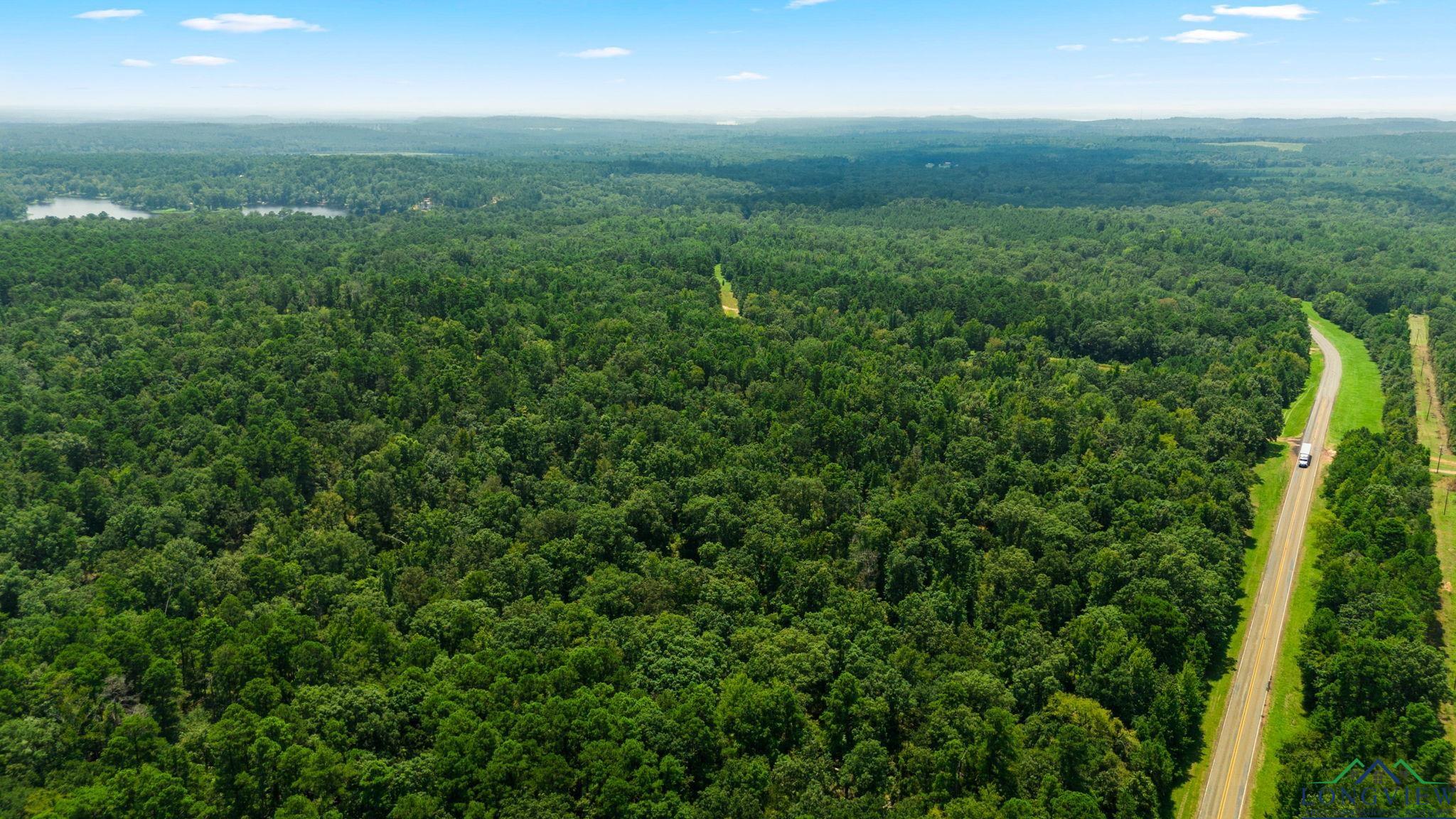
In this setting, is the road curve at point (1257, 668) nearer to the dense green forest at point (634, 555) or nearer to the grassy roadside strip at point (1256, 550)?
the grassy roadside strip at point (1256, 550)

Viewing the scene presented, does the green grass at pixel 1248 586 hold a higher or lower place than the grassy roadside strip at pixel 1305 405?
lower

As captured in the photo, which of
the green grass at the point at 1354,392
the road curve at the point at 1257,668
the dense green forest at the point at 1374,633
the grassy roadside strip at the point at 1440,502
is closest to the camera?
the dense green forest at the point at 1374,633

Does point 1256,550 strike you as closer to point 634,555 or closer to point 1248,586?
point 1248,586

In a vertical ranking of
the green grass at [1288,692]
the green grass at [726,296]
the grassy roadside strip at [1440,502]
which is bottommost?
the green grass at [1288,692]

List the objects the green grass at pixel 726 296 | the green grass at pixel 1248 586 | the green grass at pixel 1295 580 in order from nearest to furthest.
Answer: the green grass at pixel 1248 586 < the green grass at pixel 1295 580 < the green grass at pixel 726 296

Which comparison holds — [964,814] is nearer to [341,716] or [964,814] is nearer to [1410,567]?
[341,716]

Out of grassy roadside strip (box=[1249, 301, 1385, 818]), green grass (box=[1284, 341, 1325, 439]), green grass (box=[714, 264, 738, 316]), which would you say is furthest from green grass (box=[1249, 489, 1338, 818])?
green grass (box=[714, 264, 738, 316])

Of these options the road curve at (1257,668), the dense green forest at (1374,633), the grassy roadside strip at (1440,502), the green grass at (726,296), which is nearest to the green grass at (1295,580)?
the road curve at (1257,668)

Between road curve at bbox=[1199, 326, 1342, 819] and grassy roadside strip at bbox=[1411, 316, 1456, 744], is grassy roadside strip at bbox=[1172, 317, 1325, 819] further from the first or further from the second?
grassy roadside strip at bbox=[1411, 316, 1456, 744]
